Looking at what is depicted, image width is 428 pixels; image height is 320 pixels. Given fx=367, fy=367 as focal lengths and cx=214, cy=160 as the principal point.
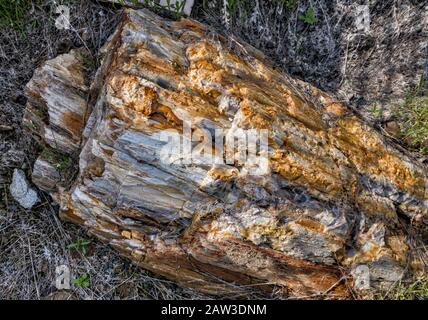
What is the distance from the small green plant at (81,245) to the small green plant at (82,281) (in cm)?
20

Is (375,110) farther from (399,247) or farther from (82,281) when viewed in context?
(82,281)

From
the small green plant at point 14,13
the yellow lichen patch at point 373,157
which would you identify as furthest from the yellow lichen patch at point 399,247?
the small green plant at point 14,13

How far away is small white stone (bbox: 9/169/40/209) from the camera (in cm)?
320

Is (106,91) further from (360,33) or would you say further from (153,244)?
(360,33)

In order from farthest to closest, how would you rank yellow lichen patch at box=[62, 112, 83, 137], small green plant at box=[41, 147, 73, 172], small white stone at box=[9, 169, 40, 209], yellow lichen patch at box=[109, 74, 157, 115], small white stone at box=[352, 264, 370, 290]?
small white stone at box=[9, 169, 40, 209], small green plant at box=[41, 147, 73, 172], yellow lichen patch at box=[62, 112, 83, 137], small white stone at box=[352, 264, 370, 290], yellow lichen patch at box=[109, 74, 157, 115]

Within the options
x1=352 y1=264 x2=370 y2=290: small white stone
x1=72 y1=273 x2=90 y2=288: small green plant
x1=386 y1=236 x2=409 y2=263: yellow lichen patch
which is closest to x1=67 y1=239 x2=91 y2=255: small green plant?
x1=72 y1=273 x2=90 y2=288: small green plant

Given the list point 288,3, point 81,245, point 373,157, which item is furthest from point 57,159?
point 373,157

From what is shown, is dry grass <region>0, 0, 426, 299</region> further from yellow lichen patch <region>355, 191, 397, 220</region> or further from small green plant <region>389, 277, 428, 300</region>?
small green plant <region>389, 277, 428, 300</region>

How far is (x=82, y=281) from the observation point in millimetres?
3152

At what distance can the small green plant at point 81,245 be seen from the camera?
3162mm

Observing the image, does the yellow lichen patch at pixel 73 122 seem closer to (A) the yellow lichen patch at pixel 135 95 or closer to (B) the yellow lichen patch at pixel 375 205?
(A) the yellow lichen patch at pixel 135 95

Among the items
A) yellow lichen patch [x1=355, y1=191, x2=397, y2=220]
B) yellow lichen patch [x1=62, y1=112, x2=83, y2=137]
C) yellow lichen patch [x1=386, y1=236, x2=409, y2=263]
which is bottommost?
yellow lichen patch [x1=386, y1=236, x2=409, y2=263]

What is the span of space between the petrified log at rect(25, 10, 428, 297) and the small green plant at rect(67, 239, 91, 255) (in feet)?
1.15
